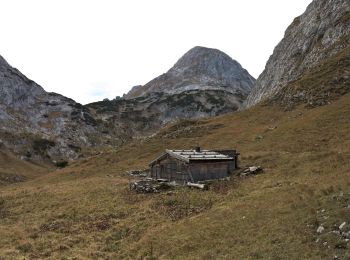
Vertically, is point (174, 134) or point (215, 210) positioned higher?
point (174, 134)

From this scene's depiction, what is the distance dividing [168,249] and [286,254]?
693cm

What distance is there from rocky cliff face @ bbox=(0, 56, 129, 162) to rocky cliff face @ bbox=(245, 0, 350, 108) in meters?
62.5

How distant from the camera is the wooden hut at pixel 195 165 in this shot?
46.2 meters

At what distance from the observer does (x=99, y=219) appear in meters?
33.3

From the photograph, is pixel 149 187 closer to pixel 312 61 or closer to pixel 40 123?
pixel 312 61

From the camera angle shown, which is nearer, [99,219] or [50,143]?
[99,219]

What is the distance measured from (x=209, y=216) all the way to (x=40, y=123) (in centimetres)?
13923

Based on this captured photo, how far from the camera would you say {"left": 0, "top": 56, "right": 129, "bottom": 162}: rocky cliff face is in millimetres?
131625

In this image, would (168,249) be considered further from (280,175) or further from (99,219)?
(280,175)

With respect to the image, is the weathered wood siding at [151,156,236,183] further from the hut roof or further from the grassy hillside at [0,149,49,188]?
the grassy hillside at [0,149,49,188]

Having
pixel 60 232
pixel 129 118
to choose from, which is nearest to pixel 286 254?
pixel 60 232

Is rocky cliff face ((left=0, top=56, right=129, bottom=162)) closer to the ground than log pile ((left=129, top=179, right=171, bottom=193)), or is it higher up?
higher up

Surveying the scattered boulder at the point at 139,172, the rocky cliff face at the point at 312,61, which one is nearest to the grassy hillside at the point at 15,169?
the scattered boulder at the point at 139,172

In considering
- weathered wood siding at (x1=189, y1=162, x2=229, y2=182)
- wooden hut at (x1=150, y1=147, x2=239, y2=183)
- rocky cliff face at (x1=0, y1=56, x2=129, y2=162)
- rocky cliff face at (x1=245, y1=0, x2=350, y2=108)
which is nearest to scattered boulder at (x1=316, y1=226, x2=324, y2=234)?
wooden hut at (x1=150, y1=147, x2=239, y2=183)
